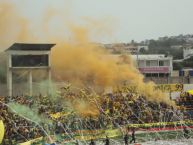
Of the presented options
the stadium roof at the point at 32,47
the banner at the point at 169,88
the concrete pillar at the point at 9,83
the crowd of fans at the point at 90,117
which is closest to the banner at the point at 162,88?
the banner at the point at 169,88

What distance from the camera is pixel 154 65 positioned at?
67.6m

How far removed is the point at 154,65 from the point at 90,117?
42.4 m

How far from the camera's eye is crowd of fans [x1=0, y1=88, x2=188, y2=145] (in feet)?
73.7

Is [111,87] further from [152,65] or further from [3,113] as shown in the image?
[152,65]

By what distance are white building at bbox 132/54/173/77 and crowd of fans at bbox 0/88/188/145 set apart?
34391 mm

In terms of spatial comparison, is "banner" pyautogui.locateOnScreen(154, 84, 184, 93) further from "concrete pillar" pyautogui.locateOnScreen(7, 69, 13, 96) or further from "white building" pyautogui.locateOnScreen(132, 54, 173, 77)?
"white building" pyautogui.locateOnScreen(132, 54, 173, 77)

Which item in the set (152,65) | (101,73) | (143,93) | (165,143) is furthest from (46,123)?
(152,65)

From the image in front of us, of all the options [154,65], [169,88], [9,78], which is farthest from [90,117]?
[154,65]

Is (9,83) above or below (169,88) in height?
above

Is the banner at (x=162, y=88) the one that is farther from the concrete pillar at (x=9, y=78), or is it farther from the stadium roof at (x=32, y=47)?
the concrete pillar at (x=9, y=78)

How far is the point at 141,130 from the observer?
27.1 metres

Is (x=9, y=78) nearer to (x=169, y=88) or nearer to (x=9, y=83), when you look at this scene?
(x=9, y=83)

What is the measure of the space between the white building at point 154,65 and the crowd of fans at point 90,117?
1354 inches

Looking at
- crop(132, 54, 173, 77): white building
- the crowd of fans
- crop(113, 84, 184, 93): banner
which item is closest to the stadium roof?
the crowd of fans
